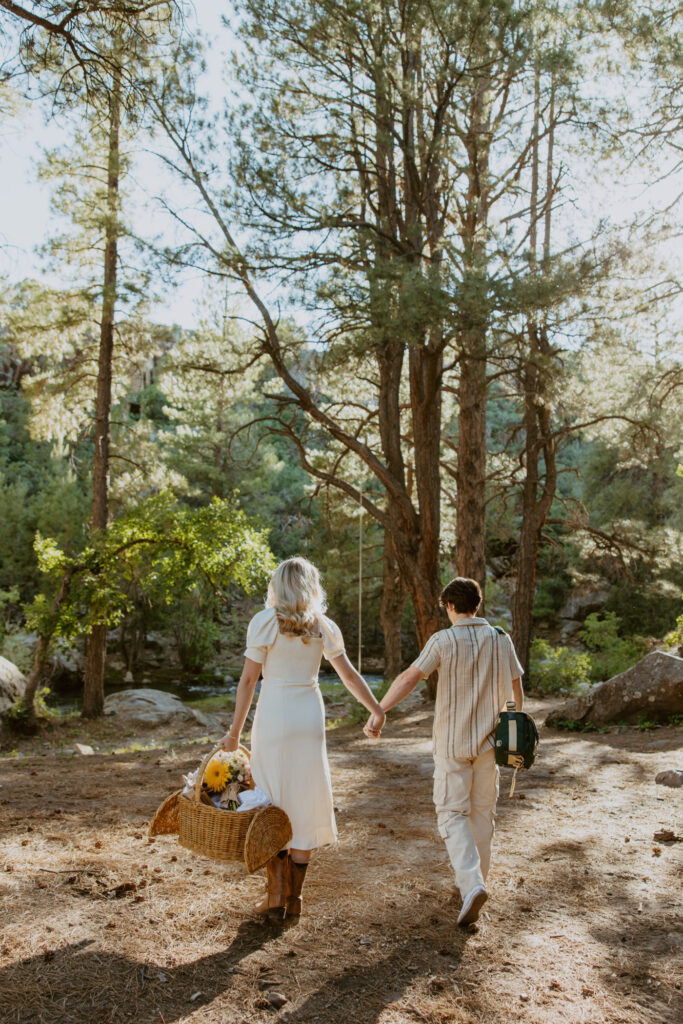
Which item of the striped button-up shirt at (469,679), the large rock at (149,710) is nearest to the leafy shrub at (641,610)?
the large rock at (149,710)

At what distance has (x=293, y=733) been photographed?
11.0ft

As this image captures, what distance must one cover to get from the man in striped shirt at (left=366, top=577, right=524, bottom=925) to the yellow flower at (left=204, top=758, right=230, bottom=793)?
650 mm

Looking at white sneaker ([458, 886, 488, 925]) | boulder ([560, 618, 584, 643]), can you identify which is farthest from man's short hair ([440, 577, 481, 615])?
boulder ([560, 618, 584, 643])

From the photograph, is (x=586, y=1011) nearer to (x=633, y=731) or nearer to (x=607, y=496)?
(x=633, y=731)

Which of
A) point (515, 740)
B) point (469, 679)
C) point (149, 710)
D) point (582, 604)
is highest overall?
point (582, 604)

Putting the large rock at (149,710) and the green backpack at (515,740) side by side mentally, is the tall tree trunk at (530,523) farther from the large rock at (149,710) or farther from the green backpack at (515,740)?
the green backpack at (515,740)

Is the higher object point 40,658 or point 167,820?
point 40,658

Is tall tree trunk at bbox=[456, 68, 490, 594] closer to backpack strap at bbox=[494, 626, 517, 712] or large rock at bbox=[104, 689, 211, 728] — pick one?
large rock at bbox=[104, 689, 211, 728]

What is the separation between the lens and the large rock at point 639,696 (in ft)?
29.8

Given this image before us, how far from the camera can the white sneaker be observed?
128 inches

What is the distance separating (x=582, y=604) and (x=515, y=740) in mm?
24754

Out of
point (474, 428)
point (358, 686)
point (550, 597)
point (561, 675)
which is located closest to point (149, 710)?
point (561, 675)

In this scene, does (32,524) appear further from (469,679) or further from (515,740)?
(515,740)

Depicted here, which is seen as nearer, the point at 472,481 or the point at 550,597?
the point at 472,481
